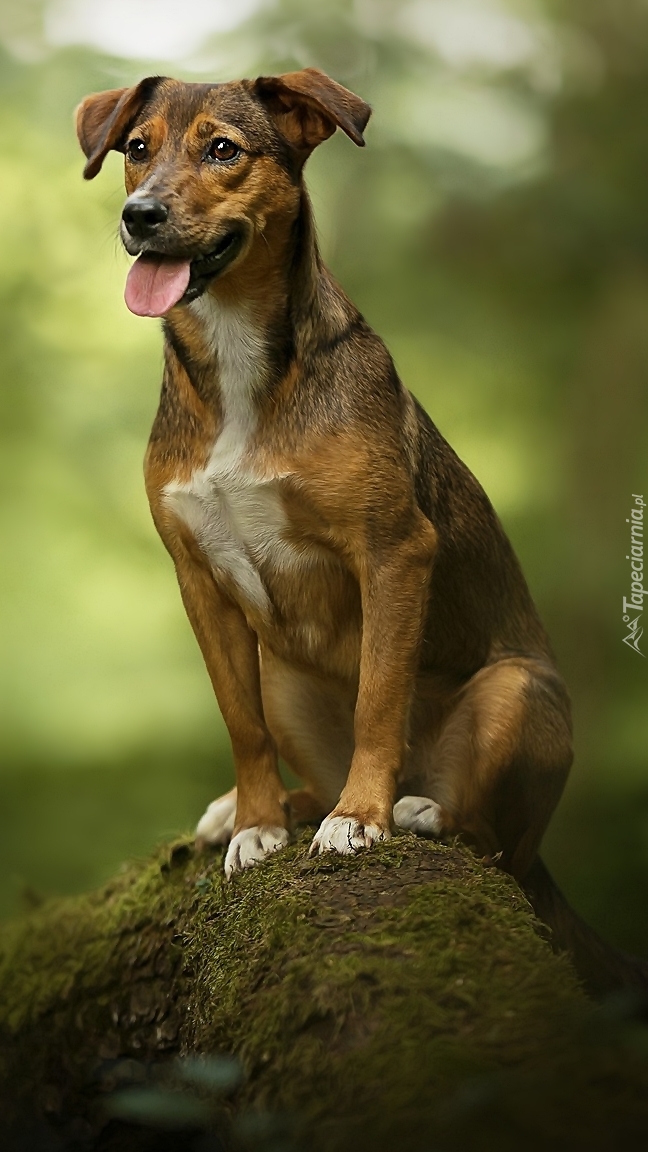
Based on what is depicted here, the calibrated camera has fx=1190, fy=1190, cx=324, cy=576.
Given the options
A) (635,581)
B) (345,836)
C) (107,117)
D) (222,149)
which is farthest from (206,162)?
(635,581)

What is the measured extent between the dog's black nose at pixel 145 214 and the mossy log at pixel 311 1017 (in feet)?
4.86

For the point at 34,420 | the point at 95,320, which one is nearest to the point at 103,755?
the point at 34,420

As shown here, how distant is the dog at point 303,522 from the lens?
2762 mm

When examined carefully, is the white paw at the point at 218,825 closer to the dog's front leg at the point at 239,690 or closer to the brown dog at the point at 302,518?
the brown dog at the point at 302,518

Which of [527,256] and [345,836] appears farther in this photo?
[527,256]

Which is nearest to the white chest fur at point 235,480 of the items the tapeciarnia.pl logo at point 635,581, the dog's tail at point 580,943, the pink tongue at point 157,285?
the pink tongue at point 157,285

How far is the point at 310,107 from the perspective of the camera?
2822mm

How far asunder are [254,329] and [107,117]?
630mm

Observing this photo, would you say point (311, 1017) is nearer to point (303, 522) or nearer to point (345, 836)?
point (345, 836)

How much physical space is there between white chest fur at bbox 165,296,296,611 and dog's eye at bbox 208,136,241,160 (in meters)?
0.37

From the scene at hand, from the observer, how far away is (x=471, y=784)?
318 cm

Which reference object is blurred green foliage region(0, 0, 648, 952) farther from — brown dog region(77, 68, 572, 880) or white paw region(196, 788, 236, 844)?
white paw region(196, 788, 236, 844)

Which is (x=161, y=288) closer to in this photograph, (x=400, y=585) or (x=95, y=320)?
Answer: (x=400, y=585)

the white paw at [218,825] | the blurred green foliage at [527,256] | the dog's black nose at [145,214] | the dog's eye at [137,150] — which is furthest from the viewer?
the blurred green foliage at [527,256]
